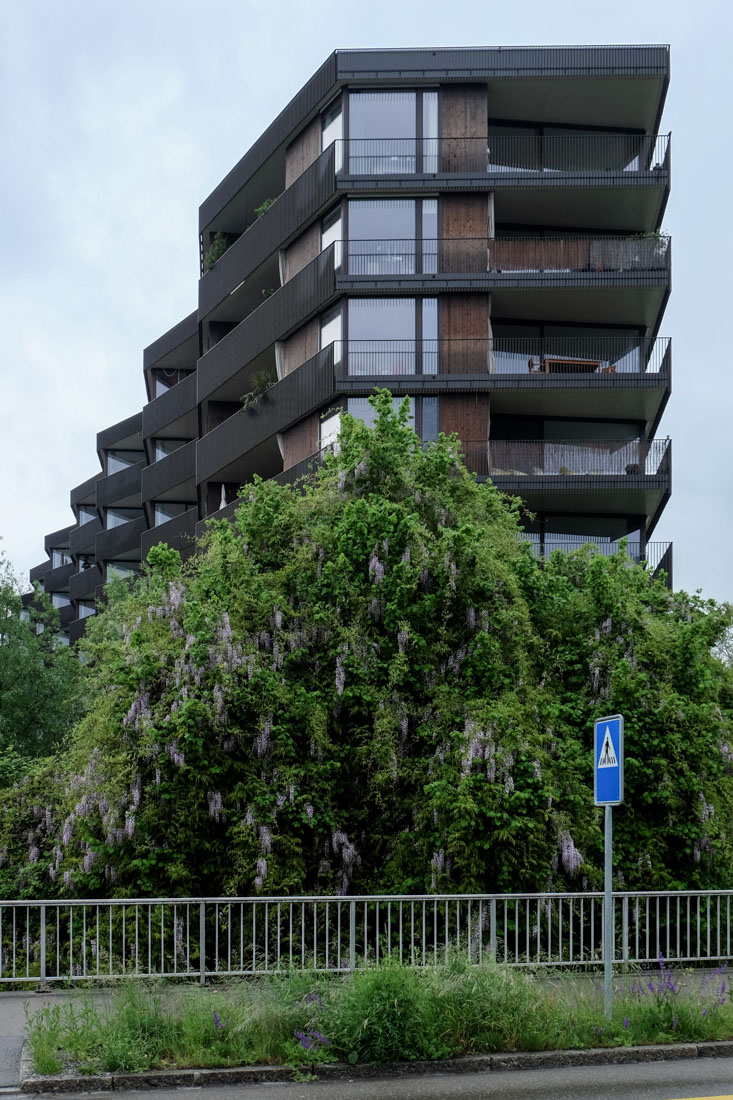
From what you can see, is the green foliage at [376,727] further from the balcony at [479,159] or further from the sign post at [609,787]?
the balcony at [479,159]

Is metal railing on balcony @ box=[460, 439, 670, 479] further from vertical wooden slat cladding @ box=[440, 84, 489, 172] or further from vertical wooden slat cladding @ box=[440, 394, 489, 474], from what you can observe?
vertical wooden slat cladding @ box=[440, 84, 489, 172]

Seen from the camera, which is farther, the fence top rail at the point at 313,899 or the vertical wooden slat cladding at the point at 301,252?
the vertical wooden slat cladding at the point at 301,252

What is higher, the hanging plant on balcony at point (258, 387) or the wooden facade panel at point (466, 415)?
the hanging plant on balcony at point (258, 387)

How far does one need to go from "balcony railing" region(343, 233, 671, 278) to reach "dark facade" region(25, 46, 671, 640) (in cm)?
5

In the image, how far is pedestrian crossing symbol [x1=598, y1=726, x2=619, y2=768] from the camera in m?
10.2

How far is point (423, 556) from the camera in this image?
16141 mm

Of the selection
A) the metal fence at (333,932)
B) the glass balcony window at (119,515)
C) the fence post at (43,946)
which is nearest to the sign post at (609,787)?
the metal fence at (333,932)

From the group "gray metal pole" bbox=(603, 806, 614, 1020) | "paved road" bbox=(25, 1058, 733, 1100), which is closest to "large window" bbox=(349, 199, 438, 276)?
"gray metal pole" bbox=(603, 806, 614, 1020)

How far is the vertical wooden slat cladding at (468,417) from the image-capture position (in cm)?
3027

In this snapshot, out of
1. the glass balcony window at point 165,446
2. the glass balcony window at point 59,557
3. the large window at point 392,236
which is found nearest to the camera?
the large window at point 392,236

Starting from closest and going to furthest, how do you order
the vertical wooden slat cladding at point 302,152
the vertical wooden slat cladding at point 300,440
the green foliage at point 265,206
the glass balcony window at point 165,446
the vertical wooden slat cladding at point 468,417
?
1. the vertical wooden slat cladding at point 468,417
2. the vertical wooden slat cladding at point 300,440
3. the vertical wooden slat cladding at point 302,152
4. the green foliage at point 265,206
5. the glass balcony window at point 165,446

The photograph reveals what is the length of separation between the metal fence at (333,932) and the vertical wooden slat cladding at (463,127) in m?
21.7

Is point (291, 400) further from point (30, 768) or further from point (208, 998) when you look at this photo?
point (208, 998)

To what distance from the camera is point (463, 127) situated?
31453 millimetres
